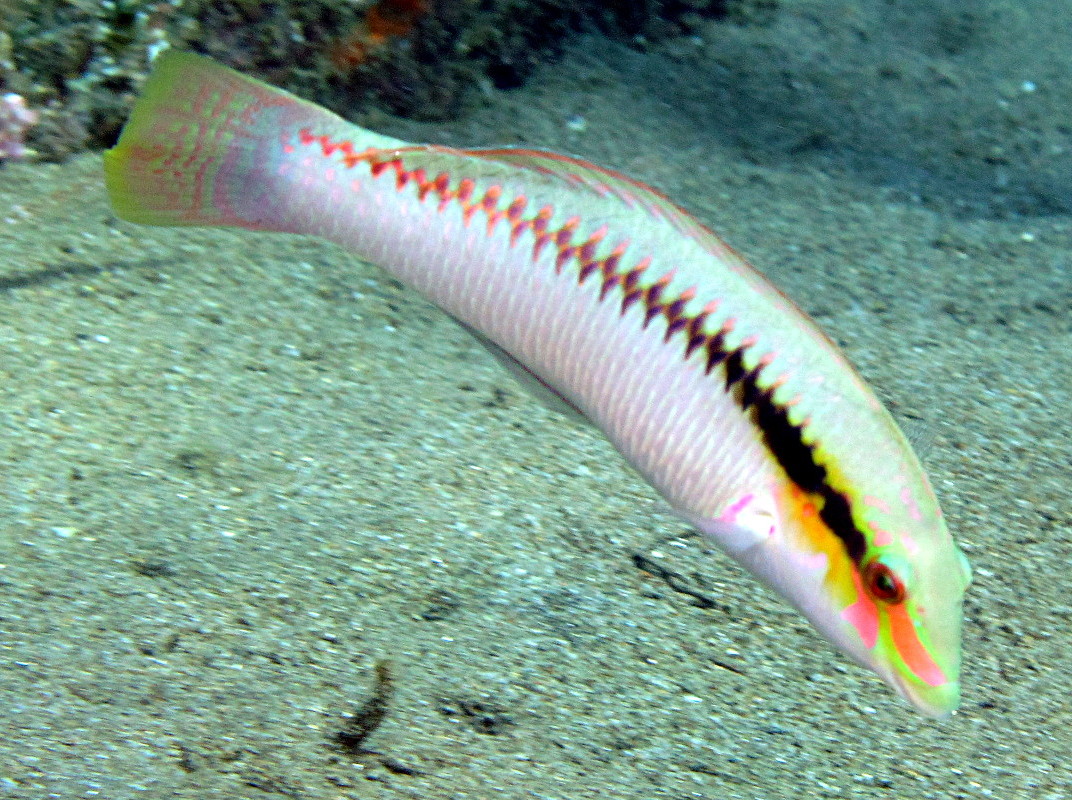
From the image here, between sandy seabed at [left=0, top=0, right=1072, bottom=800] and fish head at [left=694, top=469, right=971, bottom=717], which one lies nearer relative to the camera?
fish head at [left=694, top=469, right=971, bottom=717]

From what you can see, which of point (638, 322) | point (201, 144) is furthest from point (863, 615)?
point (201, 144)

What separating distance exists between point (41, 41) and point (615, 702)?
11.2 ft

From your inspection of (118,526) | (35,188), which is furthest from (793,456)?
(35,188)

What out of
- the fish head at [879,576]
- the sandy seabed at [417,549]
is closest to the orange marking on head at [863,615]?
the fish head at [879,576]

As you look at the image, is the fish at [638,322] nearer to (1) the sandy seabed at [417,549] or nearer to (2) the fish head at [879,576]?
(2) the fish head at [879,576]

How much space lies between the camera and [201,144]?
1.59m

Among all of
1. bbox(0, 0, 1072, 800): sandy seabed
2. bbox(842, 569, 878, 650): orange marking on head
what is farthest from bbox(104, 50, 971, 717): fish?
bbox(0, 0, 1072, 800): sandy seabed

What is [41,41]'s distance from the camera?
361 cm

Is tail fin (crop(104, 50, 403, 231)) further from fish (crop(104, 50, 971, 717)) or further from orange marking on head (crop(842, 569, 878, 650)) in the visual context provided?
orange marking on head (crop(842, 569, 878, 650))

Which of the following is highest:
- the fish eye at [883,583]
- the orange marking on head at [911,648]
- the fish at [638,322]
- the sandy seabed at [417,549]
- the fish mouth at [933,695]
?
the fish at [638,322]

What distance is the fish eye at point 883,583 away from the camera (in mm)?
1249

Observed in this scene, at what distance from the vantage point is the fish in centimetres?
127

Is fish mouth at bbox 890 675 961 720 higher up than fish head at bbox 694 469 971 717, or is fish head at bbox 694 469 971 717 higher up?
fish head at bbox 694 469 971 717

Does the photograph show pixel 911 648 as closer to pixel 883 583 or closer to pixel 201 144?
pixel 883 583
